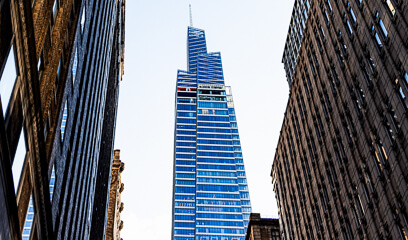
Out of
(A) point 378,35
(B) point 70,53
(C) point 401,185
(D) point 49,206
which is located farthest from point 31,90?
(A) point 378,35

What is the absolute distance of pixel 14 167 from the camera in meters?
18.2

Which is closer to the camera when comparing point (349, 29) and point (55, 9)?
point (55, 9)

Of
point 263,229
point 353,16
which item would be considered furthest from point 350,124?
point 263,229

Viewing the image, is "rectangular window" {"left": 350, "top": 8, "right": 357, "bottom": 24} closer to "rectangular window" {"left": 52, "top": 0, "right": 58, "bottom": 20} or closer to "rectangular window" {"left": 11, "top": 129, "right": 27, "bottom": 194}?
"rectangular window" {"left": 52, "top": 0, "right": 58, "bottom": 20}

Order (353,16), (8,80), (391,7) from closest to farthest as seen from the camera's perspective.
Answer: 1. (8,80)
2. (391,7)
3. (353,16)

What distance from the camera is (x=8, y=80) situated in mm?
16656

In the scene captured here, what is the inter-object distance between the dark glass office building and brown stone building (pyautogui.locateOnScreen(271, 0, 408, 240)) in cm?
2726

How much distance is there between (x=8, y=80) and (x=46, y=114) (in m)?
9.73

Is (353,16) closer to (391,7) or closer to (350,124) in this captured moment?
(391,7)

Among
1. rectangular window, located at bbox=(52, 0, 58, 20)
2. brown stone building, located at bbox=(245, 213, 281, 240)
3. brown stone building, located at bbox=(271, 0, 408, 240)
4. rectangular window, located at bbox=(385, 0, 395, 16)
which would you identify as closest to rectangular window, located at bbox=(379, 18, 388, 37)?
brown stone building, located at bbox=(271, 0, 408, 240)

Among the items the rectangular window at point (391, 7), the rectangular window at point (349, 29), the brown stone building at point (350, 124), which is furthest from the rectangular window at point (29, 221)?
the rectangular window at point (349, 29)

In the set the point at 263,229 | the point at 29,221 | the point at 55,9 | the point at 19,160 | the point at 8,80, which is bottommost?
the point at 29,221

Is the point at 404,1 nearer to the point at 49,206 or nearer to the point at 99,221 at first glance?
the point at 49,206

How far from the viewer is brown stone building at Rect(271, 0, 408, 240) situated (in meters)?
39.2
